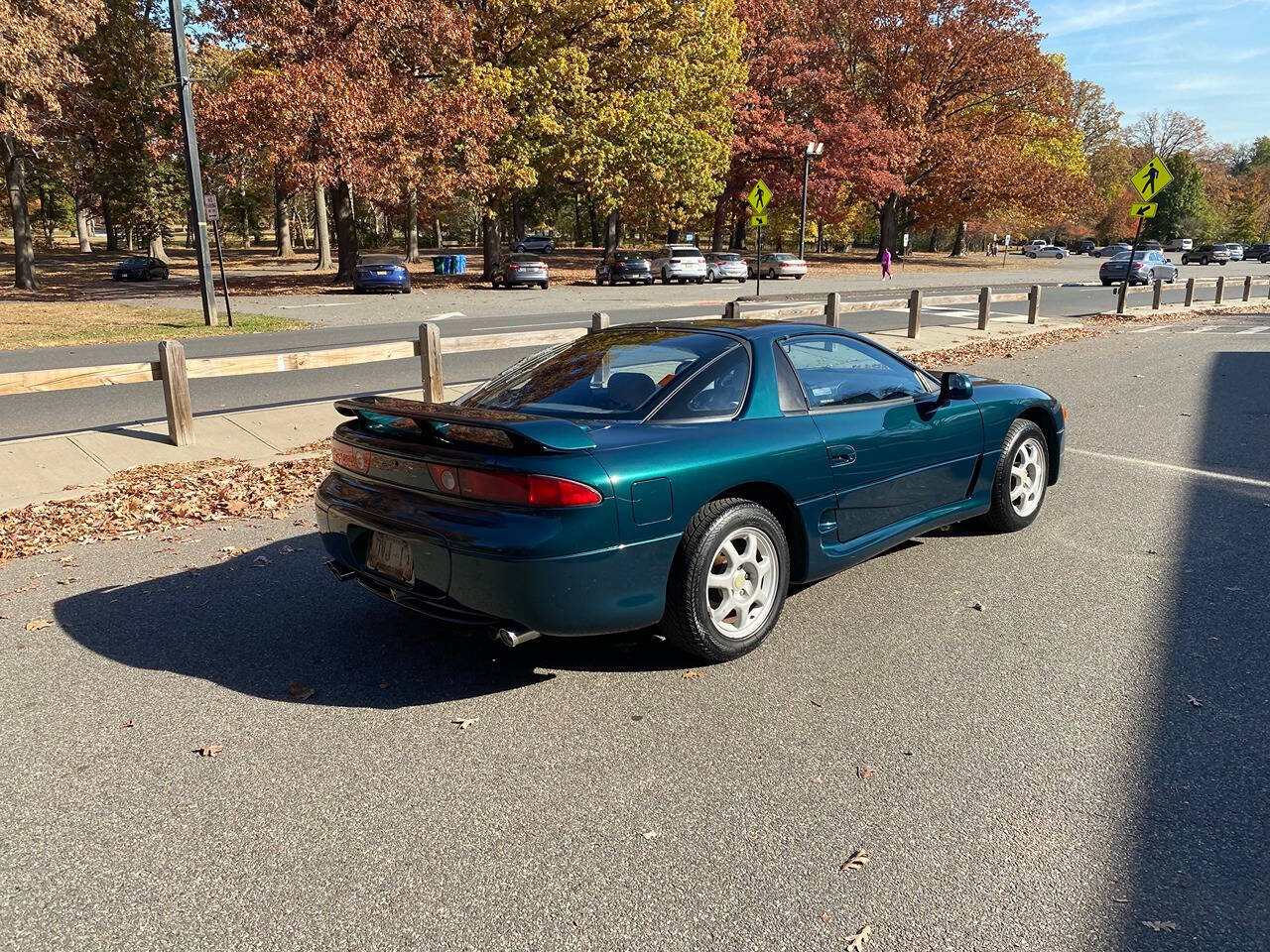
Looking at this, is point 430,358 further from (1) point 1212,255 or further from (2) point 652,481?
(1) point 1212,255

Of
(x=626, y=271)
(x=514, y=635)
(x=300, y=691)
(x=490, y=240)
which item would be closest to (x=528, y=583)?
(x=514, y=635)

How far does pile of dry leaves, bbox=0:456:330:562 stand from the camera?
593 cm

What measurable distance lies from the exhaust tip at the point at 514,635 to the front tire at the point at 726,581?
1.92ft

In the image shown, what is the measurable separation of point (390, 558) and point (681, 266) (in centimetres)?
3907

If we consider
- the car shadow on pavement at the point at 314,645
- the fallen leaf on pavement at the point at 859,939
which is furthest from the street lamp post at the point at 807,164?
the fallen leaf on pavement at the point at 859,939

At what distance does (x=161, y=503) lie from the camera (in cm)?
656

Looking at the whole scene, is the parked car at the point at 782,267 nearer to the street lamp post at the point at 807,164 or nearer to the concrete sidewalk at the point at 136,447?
the street lamp post at the point at 807,164

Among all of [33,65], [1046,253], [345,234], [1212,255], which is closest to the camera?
[33,65]

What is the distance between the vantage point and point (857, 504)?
447 centimetres

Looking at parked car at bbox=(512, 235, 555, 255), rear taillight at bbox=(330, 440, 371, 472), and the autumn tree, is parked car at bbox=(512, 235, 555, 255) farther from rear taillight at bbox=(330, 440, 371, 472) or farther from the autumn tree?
rear taillight at bbox=(330, 440, 371, 472)

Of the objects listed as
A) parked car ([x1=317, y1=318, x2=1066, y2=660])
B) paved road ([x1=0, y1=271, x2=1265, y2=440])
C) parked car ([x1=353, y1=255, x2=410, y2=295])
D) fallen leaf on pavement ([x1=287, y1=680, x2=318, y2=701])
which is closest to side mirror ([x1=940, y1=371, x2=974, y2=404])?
parked car ([x1=317, y1=318, x2=1066, y2=660])

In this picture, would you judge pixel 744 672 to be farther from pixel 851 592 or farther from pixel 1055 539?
pixel 1055 539

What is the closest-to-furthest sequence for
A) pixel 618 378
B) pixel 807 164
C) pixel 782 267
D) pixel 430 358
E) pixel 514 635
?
1. pixel 514 635
2. pixel 618 378
3. pixel 430 358
4. pixel 782 267
5. pixel 807 164

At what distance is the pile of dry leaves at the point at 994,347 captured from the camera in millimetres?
14352
